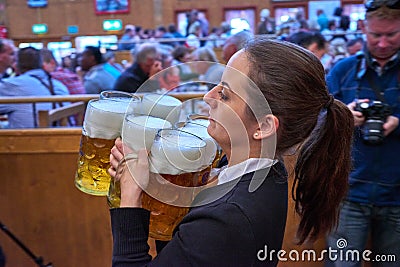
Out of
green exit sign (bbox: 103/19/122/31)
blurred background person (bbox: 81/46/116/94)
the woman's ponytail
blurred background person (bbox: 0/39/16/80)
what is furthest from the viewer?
green exit sign (bbox: 103/19/122/31)

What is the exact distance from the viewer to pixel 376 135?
1510 millimetres

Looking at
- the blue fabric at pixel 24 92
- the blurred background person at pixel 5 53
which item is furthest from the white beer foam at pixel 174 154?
the blurred background person at pixel 5 53

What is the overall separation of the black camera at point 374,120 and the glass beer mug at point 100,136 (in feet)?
2.80

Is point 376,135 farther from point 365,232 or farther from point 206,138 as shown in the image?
point 206,138

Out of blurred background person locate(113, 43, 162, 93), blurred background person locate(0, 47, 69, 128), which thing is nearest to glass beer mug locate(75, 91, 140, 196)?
blurred background person locate(0, 47, 69, 128)

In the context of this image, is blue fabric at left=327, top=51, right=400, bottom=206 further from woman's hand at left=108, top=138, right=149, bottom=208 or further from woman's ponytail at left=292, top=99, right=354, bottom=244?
woman's hand at left=108, top=138, right=149, bottom=208

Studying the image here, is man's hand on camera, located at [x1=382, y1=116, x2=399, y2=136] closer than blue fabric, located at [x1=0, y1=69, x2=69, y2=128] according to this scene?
Yes

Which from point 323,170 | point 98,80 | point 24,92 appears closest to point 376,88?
point 323,170

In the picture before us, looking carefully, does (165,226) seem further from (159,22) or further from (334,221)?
(159,22)

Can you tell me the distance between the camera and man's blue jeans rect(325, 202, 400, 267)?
5.20ft

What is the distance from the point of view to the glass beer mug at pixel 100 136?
0.93 metres

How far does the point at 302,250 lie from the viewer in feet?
6.84

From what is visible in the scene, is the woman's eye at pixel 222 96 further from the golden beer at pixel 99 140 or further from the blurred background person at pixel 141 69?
the blurred background person at pixel 141 69

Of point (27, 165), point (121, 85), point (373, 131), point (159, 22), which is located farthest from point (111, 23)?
point (373, 131)
